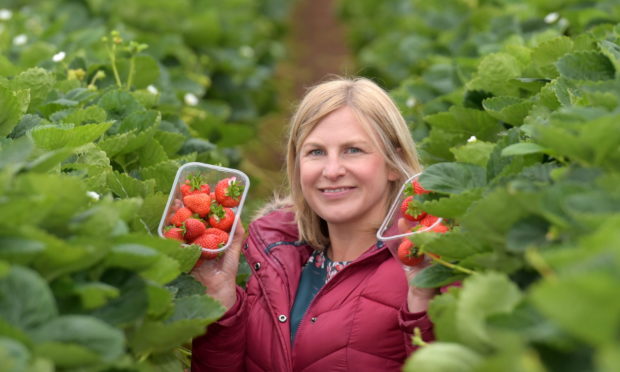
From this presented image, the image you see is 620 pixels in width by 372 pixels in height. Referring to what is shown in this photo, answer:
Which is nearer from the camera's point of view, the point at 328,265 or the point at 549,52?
the point at 328,265

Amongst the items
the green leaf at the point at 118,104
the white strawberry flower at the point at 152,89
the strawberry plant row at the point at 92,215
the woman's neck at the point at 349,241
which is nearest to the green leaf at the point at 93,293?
the strawberry plant row at the point at 92,215

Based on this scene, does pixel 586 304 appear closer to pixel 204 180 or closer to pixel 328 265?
pixel 204 180

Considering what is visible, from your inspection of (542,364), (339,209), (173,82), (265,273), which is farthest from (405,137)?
(173,82)

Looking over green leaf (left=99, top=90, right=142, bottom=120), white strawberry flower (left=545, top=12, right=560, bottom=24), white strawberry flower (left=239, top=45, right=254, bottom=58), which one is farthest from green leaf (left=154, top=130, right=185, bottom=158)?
white strawberry flower (left=239, top=45, right=254, bottom=58)

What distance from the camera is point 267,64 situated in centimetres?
1057

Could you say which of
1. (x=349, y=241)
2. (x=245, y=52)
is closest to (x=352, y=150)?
(x=349, y=241)

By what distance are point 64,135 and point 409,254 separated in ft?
3.62

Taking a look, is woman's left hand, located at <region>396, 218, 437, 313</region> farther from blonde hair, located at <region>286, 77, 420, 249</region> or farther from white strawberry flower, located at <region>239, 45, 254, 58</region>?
white strawberry flower, located at <region>239, 45, 254, 58</region>

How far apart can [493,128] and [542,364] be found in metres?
2.16

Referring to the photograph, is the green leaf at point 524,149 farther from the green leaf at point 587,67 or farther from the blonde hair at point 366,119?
the blonde hair at point 366,119

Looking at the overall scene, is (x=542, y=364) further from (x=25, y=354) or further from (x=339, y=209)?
(x=339, y=209)

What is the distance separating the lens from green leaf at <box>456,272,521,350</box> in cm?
195

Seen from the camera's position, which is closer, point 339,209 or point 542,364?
point 542,364

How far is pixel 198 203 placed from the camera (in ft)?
9.94
